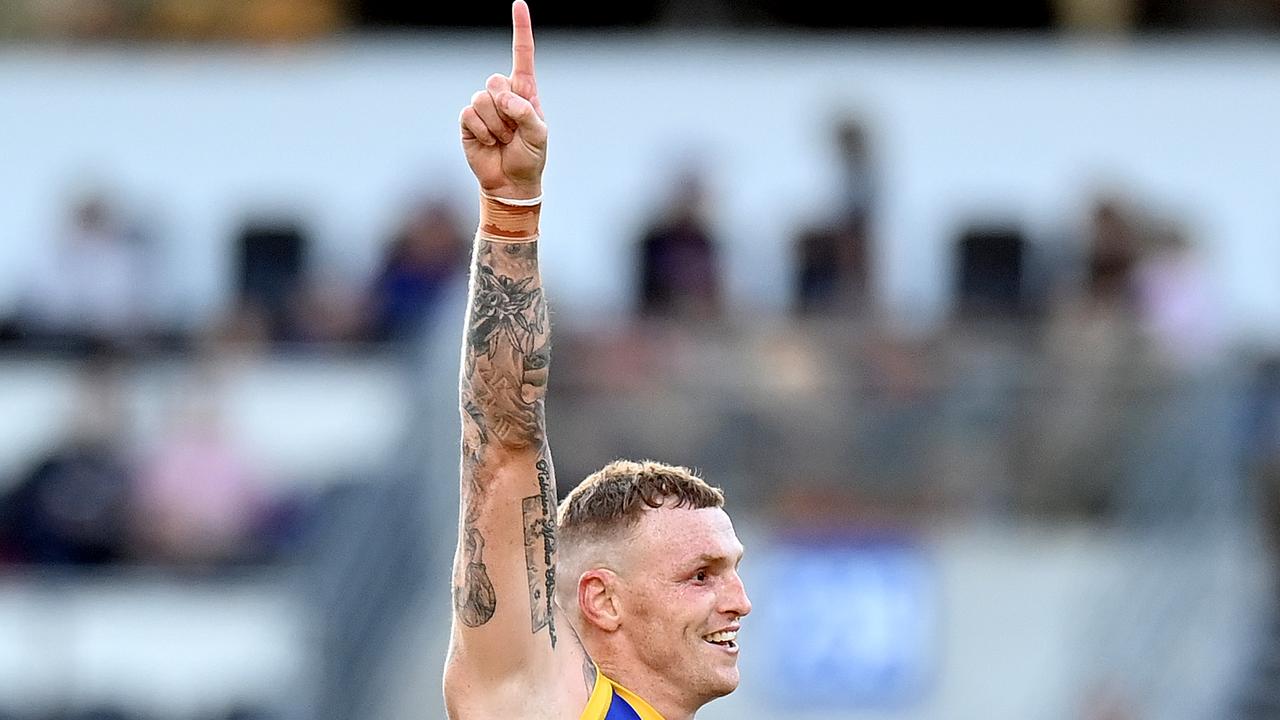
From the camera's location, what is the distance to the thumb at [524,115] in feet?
16.0

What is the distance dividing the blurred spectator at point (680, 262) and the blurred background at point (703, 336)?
3cm

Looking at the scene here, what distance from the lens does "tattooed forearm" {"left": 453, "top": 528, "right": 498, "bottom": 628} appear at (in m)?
5.09

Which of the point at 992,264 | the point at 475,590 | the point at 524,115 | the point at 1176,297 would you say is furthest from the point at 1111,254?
the point at 524,115

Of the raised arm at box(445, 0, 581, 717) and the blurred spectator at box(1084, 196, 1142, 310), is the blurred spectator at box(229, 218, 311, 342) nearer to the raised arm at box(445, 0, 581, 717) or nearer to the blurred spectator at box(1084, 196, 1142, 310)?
the blurred spectator at box(1084, 196, 1142, 310)

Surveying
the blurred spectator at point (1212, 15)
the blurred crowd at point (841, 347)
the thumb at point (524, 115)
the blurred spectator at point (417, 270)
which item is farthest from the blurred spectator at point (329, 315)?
the thumb at point (524, 115)

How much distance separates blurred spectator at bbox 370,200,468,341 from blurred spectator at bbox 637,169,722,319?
1.05 m

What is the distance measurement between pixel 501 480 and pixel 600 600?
1.57ft

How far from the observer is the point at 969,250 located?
60.8 ft

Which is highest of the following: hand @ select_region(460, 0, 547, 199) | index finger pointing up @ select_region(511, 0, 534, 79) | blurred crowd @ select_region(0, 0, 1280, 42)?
blurred crowd @ select_region(0, 0, 1280, 42)

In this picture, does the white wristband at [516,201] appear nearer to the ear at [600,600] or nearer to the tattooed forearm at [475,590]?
the tattooed forearm at [475,590]

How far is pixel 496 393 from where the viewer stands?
16.8 ft

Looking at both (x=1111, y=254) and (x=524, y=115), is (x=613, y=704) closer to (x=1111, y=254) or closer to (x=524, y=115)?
(x=524, y=115)

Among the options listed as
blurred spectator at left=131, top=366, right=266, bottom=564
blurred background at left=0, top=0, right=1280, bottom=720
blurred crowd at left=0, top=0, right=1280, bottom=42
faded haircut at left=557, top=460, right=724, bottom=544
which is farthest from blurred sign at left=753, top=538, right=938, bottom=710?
faded haircut at left=557, top=460, right=724, bottom=544

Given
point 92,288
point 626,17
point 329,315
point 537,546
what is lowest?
point 329,315
